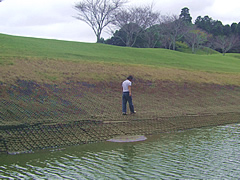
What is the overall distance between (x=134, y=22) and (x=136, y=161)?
51.1 m

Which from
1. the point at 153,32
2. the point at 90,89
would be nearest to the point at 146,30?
the point at 153,32

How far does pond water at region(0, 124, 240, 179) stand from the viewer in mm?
6508

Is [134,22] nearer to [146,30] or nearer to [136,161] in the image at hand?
[146,30]

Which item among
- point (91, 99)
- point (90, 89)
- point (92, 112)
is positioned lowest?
point (92, 112)

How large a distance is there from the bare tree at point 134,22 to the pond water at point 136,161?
46724mm

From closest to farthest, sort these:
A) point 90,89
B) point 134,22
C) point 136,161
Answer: point 136,161 < point 90,89 < point 134,22

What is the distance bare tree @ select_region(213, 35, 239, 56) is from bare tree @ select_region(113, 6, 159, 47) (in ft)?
52.8

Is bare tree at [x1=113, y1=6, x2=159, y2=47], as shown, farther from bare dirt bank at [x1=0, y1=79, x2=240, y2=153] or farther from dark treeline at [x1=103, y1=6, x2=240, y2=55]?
bare dirt bank at [x1=0, y1=79, x2=240, y2=153]

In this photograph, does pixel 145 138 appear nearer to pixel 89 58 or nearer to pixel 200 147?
pixel 200 147

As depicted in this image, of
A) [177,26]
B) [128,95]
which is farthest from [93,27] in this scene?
[128,95]

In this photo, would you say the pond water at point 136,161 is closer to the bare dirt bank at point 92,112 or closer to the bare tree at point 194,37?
the bare dirt bank at point 92,112

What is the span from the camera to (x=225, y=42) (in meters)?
65.9

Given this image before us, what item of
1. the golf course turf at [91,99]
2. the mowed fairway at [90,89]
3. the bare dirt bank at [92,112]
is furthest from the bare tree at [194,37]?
the bare dirt bank at [92,112]

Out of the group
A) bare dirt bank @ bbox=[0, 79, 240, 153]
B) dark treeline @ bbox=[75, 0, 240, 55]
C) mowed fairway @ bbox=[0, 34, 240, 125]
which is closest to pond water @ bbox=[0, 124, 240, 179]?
bare dirt bank @ bbox=[0, 79, 240, 153]
